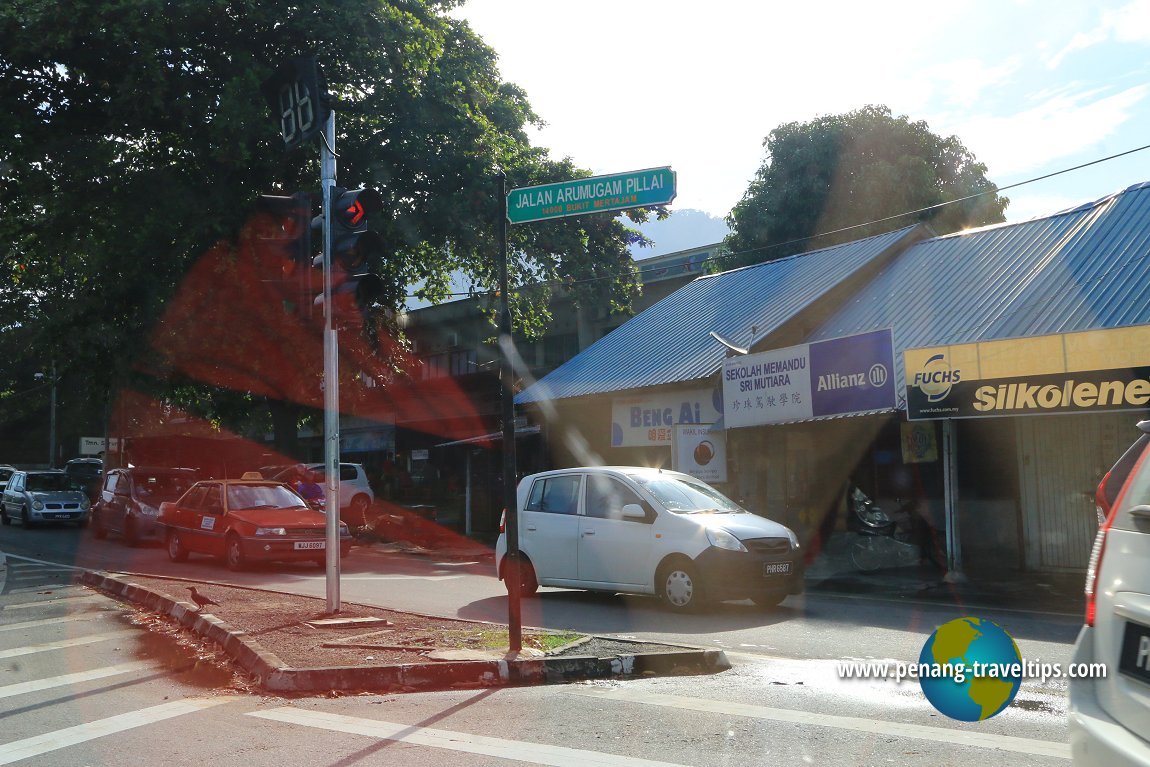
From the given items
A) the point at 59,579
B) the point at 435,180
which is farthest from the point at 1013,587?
the point at 435,180

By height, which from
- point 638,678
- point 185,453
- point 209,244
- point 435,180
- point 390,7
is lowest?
point 638,678

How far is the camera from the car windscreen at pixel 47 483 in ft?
90.8

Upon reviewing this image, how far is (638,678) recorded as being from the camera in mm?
7719

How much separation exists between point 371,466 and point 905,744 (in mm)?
39058

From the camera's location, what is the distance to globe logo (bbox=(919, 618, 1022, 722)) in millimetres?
6281

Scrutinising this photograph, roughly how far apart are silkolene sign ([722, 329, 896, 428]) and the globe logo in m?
6.05

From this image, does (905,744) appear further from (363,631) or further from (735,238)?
(735,238)

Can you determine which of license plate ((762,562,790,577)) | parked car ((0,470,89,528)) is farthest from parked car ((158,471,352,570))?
parked car ((0,470,89,528))

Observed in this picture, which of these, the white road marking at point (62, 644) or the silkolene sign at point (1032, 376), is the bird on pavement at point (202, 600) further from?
the silkolene sign at point (1032, 376)

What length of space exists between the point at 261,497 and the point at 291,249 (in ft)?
29.3

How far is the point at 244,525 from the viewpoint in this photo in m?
16.1

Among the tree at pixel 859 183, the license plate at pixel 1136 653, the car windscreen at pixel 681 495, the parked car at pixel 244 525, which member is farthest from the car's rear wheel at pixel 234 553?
the tree at pixel 859 183

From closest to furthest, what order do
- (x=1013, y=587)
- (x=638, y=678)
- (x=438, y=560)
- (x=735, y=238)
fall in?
(x=638, y=678)
(x=1013, y=587)
(x=438, y=560)
(x=735, y=238)

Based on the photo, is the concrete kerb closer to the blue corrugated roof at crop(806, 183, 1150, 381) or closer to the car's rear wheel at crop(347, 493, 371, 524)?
the blue corrugated roof at crop(806, 183, 1150, 381)
